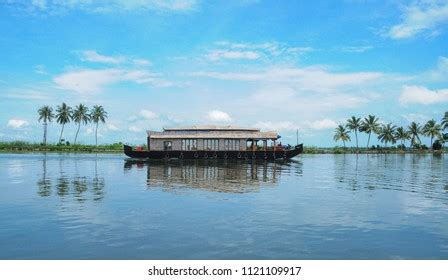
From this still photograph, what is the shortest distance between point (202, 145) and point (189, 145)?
182cm

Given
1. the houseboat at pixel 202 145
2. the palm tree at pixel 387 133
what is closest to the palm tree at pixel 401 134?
the palm tree at pixel 387 133

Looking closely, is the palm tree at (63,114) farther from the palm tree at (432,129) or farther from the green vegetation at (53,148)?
the palm tree at (432,129)

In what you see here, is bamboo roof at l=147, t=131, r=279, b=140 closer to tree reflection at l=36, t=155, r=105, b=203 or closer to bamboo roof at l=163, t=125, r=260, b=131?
bamboo roof at l=163, t=125, r=260, b=131

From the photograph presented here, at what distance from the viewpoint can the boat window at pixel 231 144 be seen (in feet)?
182

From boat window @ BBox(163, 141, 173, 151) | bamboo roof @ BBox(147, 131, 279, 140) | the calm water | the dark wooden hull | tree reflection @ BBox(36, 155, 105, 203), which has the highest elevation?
bamboo roof @ BBox(147, 131, 279, 140)

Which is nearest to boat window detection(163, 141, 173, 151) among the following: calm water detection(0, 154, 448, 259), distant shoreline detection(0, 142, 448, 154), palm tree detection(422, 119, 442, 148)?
calm water detection(0, 154, 448, 259)

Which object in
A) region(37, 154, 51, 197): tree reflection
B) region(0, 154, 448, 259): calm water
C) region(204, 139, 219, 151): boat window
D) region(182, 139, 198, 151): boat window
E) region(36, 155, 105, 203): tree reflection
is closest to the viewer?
region(0, 154, 448, 259): calm water

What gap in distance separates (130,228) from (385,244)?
7.38 meters

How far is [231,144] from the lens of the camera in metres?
55.7

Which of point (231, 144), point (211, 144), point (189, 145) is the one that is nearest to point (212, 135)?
point (211, 144)

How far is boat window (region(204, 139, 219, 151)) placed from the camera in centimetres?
5550

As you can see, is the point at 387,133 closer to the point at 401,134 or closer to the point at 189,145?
the point at 401,134

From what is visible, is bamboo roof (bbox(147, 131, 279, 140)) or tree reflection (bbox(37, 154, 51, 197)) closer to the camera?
tree reflection (bbox(37, 154, 51, 197))

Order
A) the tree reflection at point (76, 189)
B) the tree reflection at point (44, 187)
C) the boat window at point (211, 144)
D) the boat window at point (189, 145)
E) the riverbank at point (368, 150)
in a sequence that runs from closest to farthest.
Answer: the tree reflection at point (76, 189), the tree reflection at point (44, 187), the boat window at point (211, 144), the boat window at point (189, 145), the riverbank at point (368, 150)
